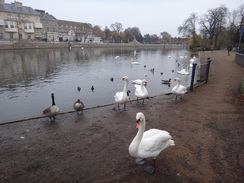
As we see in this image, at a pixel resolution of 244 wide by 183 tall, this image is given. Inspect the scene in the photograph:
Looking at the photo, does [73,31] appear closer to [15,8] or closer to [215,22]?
[15,8]

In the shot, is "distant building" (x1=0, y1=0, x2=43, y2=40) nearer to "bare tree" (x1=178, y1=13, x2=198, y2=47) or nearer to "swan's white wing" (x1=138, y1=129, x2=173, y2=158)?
"bare tree" (x1=178, y1=13, x2=198, y2=47)

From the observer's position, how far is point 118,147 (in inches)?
200

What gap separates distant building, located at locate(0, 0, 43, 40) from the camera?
6456 centimetres

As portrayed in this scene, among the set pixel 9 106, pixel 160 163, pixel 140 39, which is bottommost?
pixel 9 106

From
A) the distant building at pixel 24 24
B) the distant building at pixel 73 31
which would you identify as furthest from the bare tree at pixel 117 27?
the distant building at pixel 24 24

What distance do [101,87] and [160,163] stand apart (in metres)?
10.9

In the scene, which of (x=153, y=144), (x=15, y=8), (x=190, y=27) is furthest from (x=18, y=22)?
(x=153, y=144)

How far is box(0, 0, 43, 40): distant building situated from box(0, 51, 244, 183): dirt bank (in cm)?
7361

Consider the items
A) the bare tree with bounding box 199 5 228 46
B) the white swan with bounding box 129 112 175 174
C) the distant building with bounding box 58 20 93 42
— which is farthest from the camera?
the distant building with bounding box 58 20 93 42

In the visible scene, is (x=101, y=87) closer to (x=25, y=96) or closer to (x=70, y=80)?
(x=70, y=80)

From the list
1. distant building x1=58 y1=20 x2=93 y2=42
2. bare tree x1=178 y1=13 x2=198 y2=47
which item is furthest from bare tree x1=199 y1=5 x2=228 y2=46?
distant building x1=58 y1=20 x2=93 y2=42

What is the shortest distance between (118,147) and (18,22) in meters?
77.0

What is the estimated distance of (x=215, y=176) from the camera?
12.7 ft

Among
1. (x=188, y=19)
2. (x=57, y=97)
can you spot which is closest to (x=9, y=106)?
(x=57, y=97)
